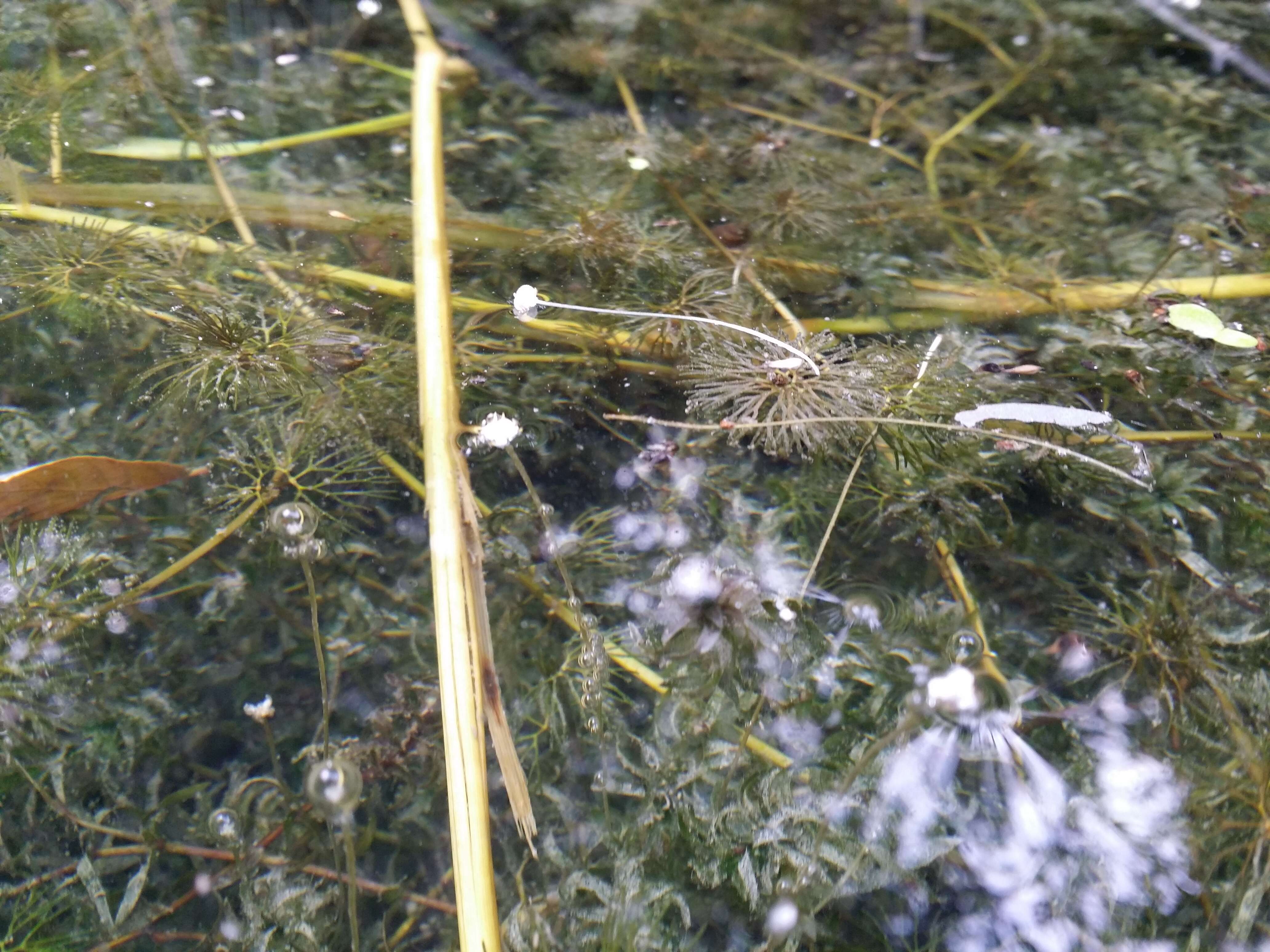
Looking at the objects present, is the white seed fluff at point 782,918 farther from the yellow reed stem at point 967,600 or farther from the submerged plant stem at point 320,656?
the submerged plant stem at point 320,656

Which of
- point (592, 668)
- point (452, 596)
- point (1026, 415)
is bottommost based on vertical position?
point (592, 668)

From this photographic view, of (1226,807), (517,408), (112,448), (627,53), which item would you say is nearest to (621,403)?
(517,408)

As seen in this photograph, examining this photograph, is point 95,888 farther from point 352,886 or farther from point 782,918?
point 782,918

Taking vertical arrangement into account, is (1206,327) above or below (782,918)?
above

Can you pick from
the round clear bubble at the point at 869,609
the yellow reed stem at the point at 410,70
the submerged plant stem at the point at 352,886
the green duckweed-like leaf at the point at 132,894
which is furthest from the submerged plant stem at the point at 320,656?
the yellow reed stem at the point at 410,70

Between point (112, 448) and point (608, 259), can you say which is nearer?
point (112, 448)

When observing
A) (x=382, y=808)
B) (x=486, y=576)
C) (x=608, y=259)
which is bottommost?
(x=382, y=808)

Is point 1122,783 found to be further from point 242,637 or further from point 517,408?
point 242,637

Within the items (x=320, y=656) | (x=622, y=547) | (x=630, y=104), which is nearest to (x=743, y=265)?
(x=622, y=547)
